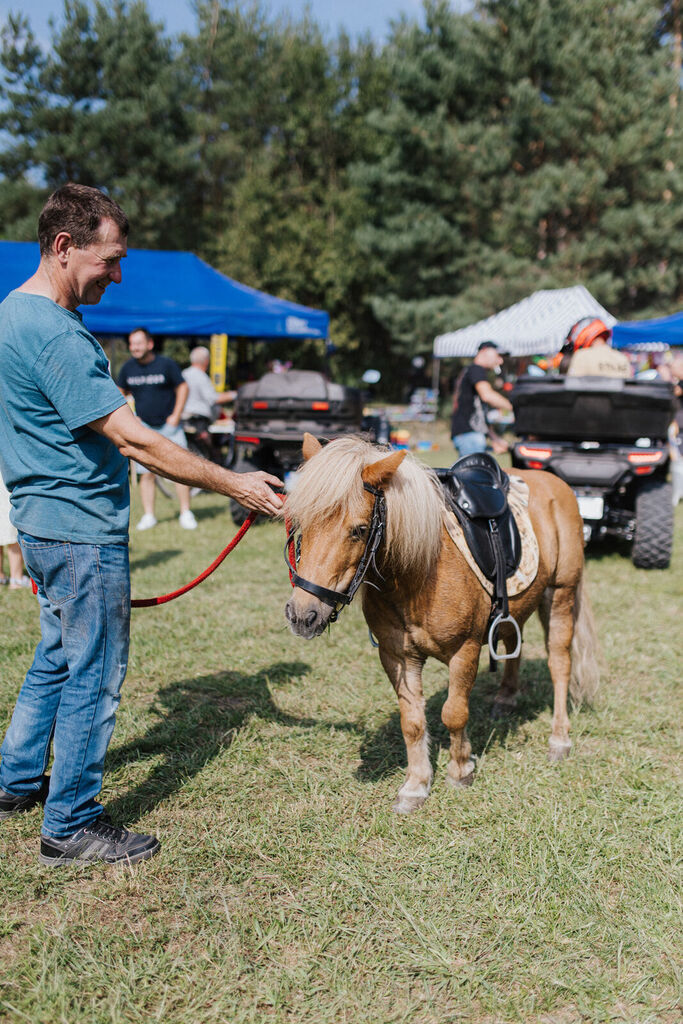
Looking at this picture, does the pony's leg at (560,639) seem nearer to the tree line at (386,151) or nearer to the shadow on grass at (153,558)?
the shadow on grass at (153,558)

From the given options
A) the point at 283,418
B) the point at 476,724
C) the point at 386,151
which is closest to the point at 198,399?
the point at 283,418

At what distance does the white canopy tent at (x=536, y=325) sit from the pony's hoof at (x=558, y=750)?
48.7ft

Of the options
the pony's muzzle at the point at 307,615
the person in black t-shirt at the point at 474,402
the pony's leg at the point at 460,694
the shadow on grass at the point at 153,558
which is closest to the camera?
the pony's muzzle at the point at 307,615

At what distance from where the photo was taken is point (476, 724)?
399 centimetres

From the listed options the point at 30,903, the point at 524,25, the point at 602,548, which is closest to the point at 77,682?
the point at 30,903

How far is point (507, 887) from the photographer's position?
2674 millimetres

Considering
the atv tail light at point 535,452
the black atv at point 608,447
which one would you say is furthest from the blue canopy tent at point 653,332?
the atv tail light at point 535,452

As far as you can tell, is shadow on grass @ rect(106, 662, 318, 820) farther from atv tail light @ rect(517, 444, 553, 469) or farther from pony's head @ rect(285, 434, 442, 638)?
atv tail light @ rect(517, 444, 553, 469)

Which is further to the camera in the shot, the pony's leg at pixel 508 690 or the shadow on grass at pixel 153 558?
the shadow on grass at pixel 153 558

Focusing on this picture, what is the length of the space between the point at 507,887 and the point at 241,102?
3795cm

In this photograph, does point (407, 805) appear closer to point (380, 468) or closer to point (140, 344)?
point (380, 468)

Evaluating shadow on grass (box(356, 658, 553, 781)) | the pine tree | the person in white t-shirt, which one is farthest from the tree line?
shadow on grass (box(356, 658, 553, 781))

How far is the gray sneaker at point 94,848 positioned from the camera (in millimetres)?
2723

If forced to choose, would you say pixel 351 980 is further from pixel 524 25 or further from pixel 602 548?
pixel 524 25
